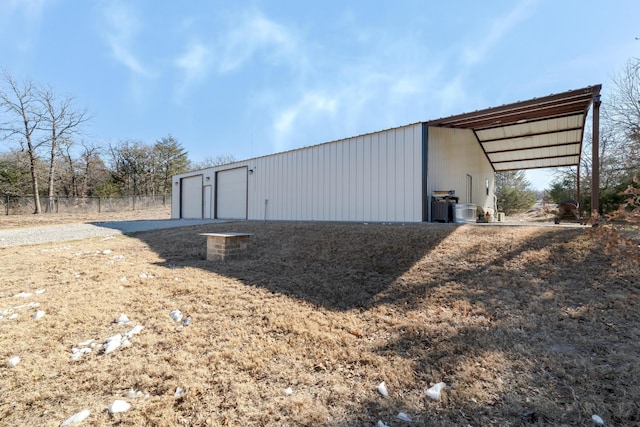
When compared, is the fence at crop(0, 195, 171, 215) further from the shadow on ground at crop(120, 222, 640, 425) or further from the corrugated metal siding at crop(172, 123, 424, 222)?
the shadow on ground at crop(120, 222, 640, 425)

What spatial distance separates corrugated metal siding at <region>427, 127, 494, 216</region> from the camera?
29.1 feet

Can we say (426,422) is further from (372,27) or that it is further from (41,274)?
(372,27)

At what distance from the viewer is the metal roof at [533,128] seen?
7.11 metres

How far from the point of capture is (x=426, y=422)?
74.5 inches

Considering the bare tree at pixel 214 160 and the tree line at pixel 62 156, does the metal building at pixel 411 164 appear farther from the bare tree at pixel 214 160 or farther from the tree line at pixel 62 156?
the bare tree at pixel 214 160

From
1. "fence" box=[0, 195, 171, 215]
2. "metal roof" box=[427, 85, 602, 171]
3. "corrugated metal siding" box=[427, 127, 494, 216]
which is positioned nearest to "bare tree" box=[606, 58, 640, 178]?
"metal roof" box=[427, 85, 602, 171]

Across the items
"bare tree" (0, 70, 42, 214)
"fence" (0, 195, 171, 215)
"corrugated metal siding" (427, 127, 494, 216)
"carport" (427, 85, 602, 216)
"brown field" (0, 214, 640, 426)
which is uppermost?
"bare tree" (0, 70, 42, 214)

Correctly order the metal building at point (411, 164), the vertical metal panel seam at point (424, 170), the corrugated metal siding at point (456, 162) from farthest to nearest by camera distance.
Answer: the corrugated metal siding at point (456, 162), the metal building at point (411, 164), the vertical metal panel seam at point (424, 170)

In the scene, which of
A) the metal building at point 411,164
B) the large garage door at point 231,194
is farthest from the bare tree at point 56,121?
the metal building at point 411,164

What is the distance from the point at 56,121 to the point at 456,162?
27996 mm

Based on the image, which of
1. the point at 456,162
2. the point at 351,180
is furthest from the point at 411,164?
the point at 456,162

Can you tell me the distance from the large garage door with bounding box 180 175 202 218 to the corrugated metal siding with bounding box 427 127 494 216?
1309 centimetres

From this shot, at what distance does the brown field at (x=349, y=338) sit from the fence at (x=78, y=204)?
73.1 feet

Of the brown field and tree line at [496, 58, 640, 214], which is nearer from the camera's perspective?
the brown field
